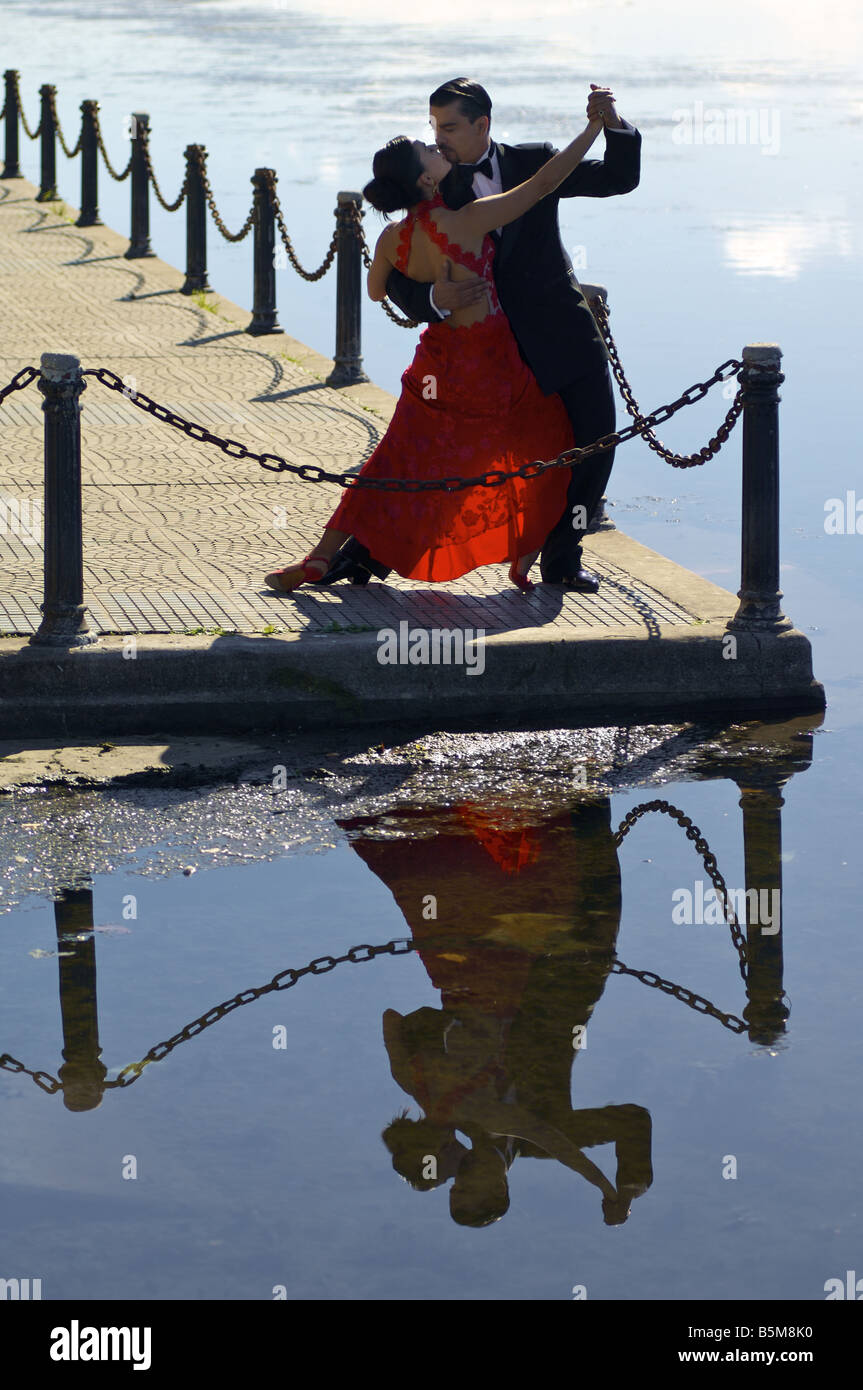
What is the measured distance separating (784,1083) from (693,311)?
1188cm

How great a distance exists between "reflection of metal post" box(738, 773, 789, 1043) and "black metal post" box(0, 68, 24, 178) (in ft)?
64.8

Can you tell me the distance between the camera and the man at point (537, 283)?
7184 mm

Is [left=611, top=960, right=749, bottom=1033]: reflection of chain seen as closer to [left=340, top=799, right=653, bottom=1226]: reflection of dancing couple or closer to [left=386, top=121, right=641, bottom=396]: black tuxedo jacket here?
[left=340, top=799, right=653, bottom=1226]: reflection of dancing couple

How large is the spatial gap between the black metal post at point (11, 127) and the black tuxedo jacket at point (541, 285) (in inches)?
709

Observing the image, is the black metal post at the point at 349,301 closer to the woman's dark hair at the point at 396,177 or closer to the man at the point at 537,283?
the man at the point at 537,283

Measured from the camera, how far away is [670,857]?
5.77 metres

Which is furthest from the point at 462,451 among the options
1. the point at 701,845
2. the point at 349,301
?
the point at 349,301

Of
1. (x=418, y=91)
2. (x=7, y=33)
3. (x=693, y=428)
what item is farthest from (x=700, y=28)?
(x=693, y=428)

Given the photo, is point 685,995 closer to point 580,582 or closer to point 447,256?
point 580,582

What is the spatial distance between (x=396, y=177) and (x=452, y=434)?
880mm

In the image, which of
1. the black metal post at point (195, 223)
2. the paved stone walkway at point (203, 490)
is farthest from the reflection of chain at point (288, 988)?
the black metal post at point (195, 223)

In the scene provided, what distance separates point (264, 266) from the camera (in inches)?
555

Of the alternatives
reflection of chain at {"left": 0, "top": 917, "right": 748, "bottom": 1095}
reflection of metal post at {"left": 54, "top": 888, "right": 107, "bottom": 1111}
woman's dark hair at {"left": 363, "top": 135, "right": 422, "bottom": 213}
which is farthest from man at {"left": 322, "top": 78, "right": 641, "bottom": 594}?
reflection of chain at {"left": 0, "top": 917, "right": 748, "bottom": 1095}

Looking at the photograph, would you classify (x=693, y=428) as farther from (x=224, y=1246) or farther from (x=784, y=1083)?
(x=224, y=1246)
